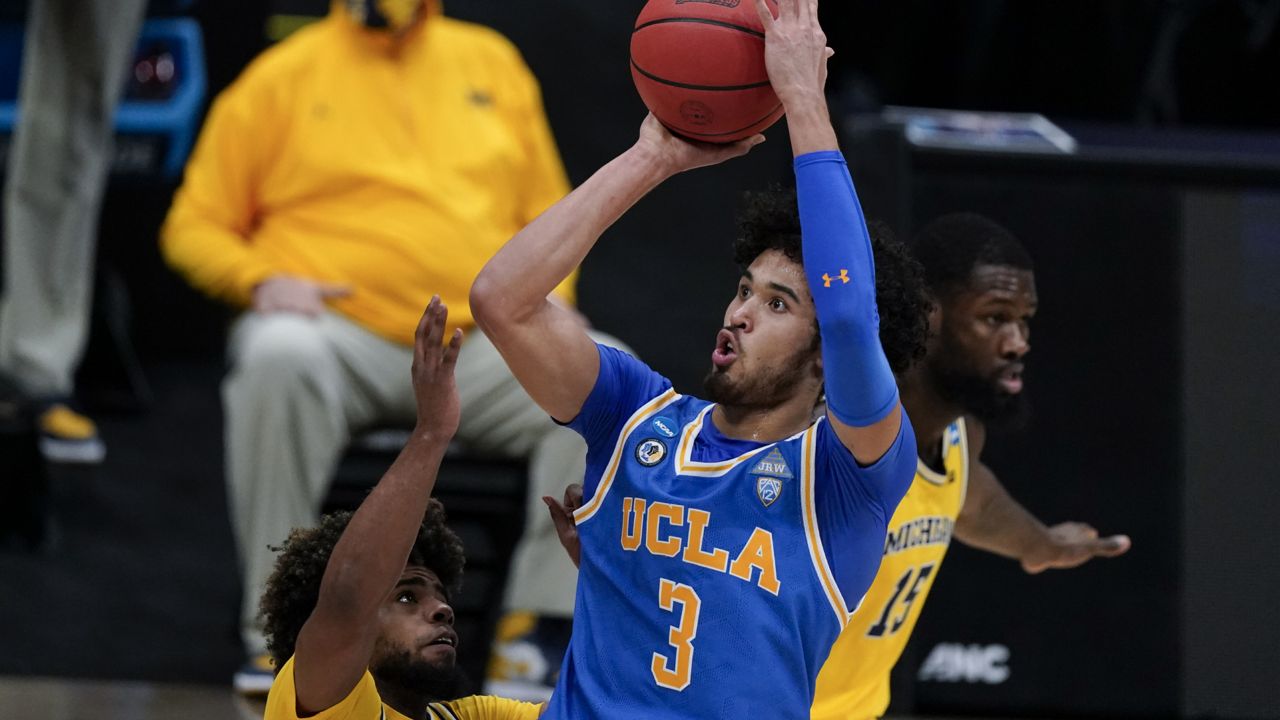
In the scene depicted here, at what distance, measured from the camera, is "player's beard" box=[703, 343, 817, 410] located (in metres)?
2.68

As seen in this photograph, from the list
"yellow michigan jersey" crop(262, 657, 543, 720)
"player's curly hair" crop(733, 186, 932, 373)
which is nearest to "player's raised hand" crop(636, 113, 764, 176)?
"player's curly hair" crop(733, 186, 932, 373)

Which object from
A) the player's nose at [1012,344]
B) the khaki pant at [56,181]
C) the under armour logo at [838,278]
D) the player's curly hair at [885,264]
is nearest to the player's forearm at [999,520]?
the player's nose at [1012,344]

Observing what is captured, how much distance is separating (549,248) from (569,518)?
0.52m

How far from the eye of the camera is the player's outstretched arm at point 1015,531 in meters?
3.80

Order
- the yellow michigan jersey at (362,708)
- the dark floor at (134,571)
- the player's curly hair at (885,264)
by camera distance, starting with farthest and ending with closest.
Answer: the dark floor at (134,571), the player's curly hair at (885,264), the yellow michigan jersey at (362,708)

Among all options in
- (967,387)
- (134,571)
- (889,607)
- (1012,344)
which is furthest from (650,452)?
(134,571)

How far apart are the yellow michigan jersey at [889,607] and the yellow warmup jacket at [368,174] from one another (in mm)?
1850

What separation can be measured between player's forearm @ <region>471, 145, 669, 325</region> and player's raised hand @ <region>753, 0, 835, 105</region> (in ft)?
0.85

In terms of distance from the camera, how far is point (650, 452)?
107 inches

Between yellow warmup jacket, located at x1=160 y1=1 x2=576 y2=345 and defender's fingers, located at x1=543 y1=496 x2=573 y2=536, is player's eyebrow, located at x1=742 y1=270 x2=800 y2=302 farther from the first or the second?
yellow warmup jacket, located at x1=160 y1=1 x2=576 y2=345

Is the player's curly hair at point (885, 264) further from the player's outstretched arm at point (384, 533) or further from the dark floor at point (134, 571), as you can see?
the dark floor at point (134, 571)

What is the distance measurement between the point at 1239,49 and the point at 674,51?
15.6 feet

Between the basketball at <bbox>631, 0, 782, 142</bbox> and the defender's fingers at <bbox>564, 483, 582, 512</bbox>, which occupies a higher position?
the basketball at <bbox>631, 0, 782, 142</bbox>

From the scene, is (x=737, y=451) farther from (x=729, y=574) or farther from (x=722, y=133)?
(x=722, y=133)
